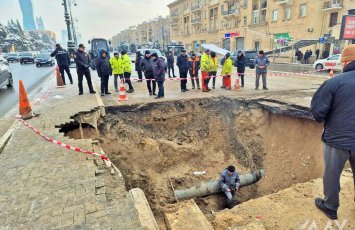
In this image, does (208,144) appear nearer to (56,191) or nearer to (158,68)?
(158,68)

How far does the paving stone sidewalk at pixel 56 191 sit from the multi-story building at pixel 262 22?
28.1 m

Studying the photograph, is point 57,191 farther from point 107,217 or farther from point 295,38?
point 295,38

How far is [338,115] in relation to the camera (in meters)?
2.78

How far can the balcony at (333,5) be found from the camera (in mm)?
27578

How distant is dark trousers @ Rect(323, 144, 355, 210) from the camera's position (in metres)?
2.85

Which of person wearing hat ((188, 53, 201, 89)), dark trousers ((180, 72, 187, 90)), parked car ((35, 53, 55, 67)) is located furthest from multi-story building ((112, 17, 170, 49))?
dark trousers ((180, 72, 187, 90))

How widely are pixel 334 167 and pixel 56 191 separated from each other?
139 inches

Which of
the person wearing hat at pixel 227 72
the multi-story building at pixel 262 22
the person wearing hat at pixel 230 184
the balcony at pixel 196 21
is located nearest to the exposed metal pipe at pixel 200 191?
the person wearing hat at pixel 230 184

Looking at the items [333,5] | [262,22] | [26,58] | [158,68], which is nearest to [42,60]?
[26,58]

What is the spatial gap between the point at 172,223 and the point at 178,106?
219 inches

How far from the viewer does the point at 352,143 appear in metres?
2.73

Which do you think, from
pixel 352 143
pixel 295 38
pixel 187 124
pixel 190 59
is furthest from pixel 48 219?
pixel 295 38

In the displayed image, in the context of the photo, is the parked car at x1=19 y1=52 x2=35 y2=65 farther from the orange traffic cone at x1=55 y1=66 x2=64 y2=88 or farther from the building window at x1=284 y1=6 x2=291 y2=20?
the building window at x1=284 y1=6 x2=291 y2=20

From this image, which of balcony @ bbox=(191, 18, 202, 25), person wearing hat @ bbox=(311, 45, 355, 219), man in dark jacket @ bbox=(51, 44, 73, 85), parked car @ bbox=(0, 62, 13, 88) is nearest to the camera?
person wearing hat @ bbox=(311, 45, 355, 219)
